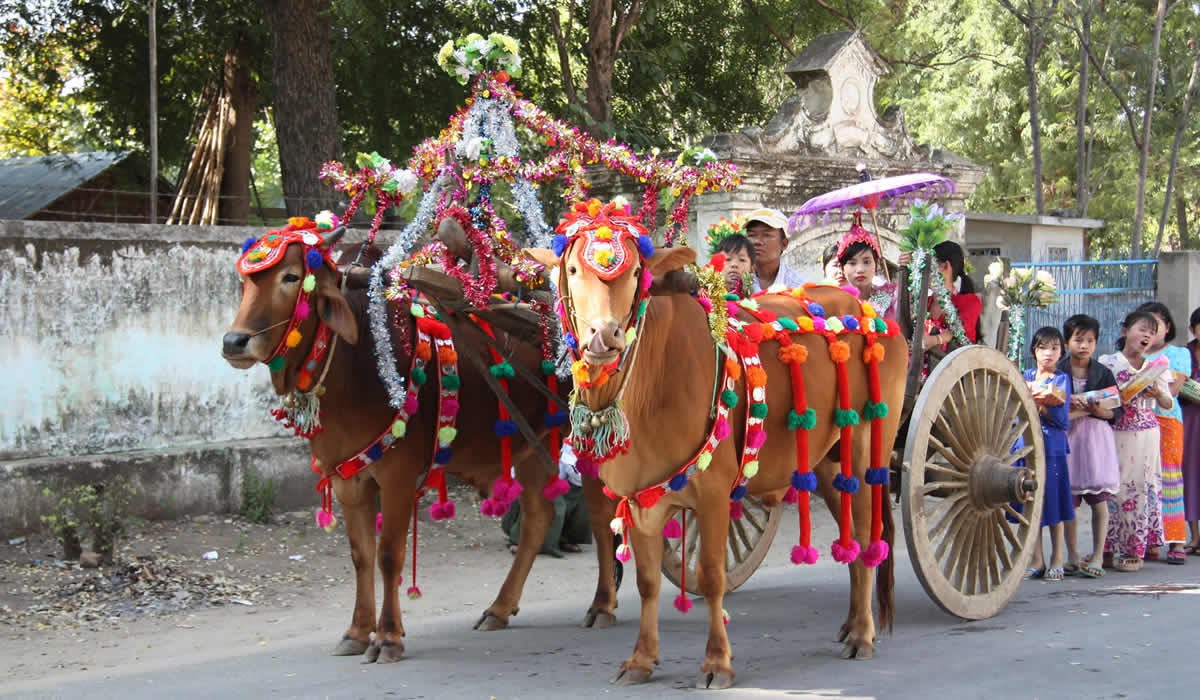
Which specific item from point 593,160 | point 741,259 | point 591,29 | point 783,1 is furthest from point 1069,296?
point 593,160

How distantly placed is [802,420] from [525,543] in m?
1.94

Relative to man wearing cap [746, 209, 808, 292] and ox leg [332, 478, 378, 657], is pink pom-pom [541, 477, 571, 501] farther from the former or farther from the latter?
man wearing cap [746, 209, 808, 292]

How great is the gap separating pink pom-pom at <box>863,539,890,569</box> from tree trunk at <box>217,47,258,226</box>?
9.03 m

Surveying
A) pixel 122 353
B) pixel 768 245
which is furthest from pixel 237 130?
pixel 768 245

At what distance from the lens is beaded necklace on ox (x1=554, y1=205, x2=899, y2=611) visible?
4.56 meters

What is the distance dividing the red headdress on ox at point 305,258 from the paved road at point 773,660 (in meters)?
1.46

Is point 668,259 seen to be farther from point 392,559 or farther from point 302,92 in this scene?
point 302,92

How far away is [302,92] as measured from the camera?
36.7 ft

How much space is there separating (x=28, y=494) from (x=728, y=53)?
1051 cm

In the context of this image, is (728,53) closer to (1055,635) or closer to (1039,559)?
(1039,559)

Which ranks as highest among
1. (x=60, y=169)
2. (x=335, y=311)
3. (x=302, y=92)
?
(x=302, y=92)

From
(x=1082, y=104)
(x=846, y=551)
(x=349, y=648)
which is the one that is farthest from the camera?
(x=1082, y=104)

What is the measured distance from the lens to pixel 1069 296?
43.9 feet

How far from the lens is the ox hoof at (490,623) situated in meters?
6.38
